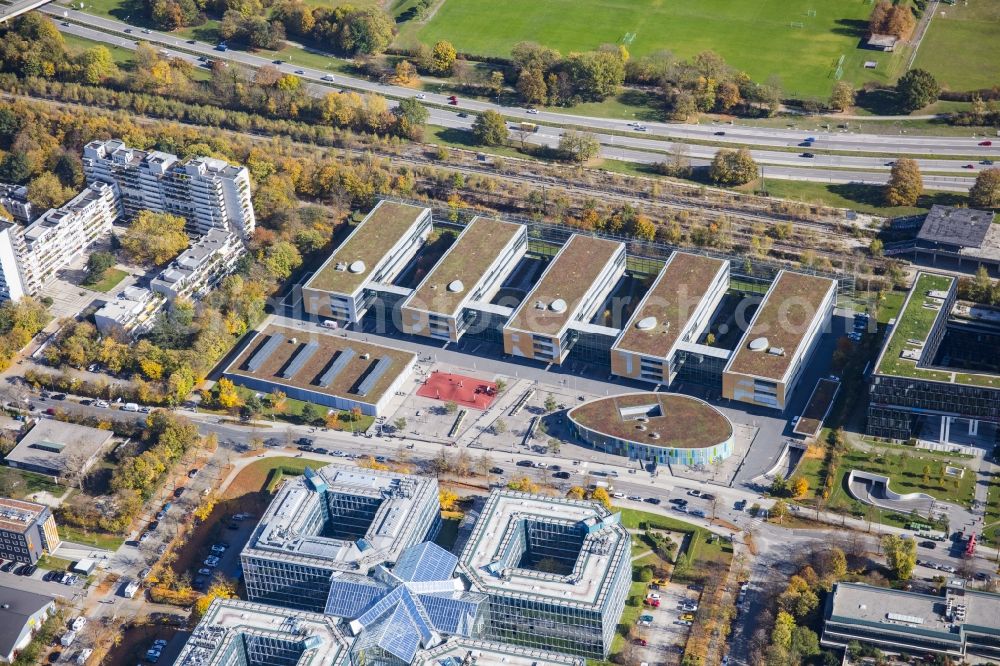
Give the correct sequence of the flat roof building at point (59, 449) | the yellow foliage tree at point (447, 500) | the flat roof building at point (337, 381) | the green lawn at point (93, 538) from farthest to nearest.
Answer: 1. the flat roof building at point (337, 381)
2. the flat roof building at point (59, 449)
3. the yellow foliage tree at point (447, 500)
4. the green lawn at point (93, 538)

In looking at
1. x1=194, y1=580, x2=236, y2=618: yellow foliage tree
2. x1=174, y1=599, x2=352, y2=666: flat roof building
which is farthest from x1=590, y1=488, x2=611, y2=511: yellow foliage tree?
x1=194, y1=580, x2=236, y2=618: yellow foliage tree

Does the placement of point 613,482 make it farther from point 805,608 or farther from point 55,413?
point 55,413

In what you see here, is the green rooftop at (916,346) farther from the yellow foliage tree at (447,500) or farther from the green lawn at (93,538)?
the green lawn at (93,538)

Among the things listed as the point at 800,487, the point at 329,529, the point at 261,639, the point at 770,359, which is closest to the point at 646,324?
the point at 770,359

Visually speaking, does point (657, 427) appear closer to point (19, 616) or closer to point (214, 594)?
point (214, 594)

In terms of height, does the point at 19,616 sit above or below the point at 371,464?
below

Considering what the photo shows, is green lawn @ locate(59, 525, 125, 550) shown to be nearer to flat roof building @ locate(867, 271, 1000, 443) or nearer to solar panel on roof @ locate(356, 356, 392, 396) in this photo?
solar panel on roof @ locate(356, 356, 392, 396)

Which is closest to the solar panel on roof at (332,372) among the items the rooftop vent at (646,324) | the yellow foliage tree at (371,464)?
the yellow foliage tree at (371,464)
